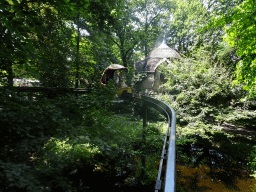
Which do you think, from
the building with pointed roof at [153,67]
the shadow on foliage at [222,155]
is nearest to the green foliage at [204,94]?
the shadow on foliage at [222,155]

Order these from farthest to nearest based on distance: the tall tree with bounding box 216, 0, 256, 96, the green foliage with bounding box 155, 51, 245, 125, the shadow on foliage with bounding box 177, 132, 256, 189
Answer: the green foliage with bounding box 155, 51, 245, 125, the shadow on foliage with bounding box 177, 132, 256, 189, the tall tree with bounding box 216, 0, 256, 96

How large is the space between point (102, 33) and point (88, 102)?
8073 mm

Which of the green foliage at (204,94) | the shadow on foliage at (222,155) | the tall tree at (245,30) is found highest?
the tall tree at (245,30)

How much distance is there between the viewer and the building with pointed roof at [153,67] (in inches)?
850

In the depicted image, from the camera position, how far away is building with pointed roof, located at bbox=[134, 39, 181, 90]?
21.6 metres

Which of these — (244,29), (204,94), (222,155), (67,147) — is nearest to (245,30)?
(244,29)

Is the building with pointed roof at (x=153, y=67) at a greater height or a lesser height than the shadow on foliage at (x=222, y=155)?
greater

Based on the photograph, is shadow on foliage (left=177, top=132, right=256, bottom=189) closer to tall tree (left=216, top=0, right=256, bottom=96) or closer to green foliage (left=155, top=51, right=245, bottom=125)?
green foliage (left=155, top=51, right=245, bottom=125)

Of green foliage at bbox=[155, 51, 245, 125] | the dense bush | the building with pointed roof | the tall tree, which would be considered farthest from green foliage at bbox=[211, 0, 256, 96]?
the building with pointed roof

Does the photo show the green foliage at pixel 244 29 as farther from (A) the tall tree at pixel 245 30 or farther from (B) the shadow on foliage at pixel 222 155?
(B) the shadow on foliage at pixel 222 155

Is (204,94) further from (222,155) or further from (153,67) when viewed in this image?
(153,67)

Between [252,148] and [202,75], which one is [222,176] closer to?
[252,148]

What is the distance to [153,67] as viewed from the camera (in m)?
22.7

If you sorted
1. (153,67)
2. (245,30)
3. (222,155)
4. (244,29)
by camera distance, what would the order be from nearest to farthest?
(244,29) < (245,30) < (222,155) < (153,67)
